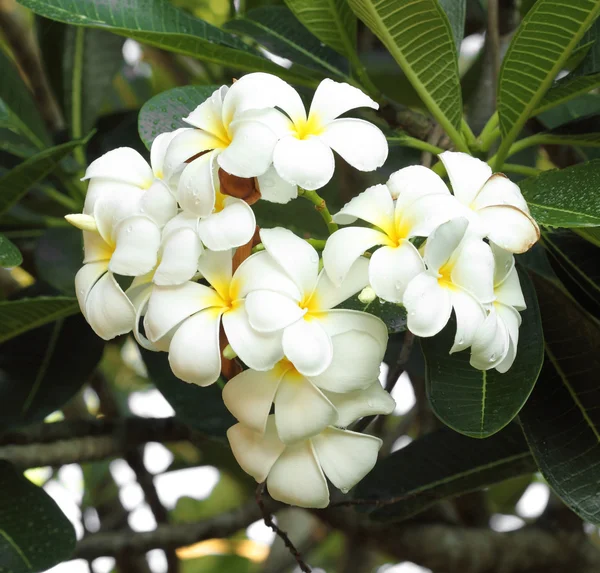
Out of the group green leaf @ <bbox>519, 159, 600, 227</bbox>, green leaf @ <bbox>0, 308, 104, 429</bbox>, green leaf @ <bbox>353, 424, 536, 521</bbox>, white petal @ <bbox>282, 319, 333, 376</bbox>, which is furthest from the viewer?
green leaf @ <bbox>0, 308, 104, 429</bbox>

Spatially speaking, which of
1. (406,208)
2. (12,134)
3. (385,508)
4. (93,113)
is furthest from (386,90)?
(406,208)

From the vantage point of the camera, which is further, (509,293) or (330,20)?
(330,20)

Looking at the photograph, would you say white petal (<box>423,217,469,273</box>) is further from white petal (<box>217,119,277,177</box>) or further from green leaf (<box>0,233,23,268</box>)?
green leaf (<box>0,233,23,268</box>)

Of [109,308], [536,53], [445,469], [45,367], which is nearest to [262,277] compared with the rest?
[109,308]

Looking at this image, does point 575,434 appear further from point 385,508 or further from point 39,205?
point 39,205

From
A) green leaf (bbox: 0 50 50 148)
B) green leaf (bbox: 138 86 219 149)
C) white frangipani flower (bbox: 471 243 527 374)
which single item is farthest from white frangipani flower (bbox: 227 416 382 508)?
green leaf (bbox: 0 50 50 148)

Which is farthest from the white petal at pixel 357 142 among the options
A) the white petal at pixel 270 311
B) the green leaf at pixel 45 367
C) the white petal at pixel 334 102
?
the green leaf at pixel 45 367

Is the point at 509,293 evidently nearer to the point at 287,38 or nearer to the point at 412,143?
the point at 412,143
